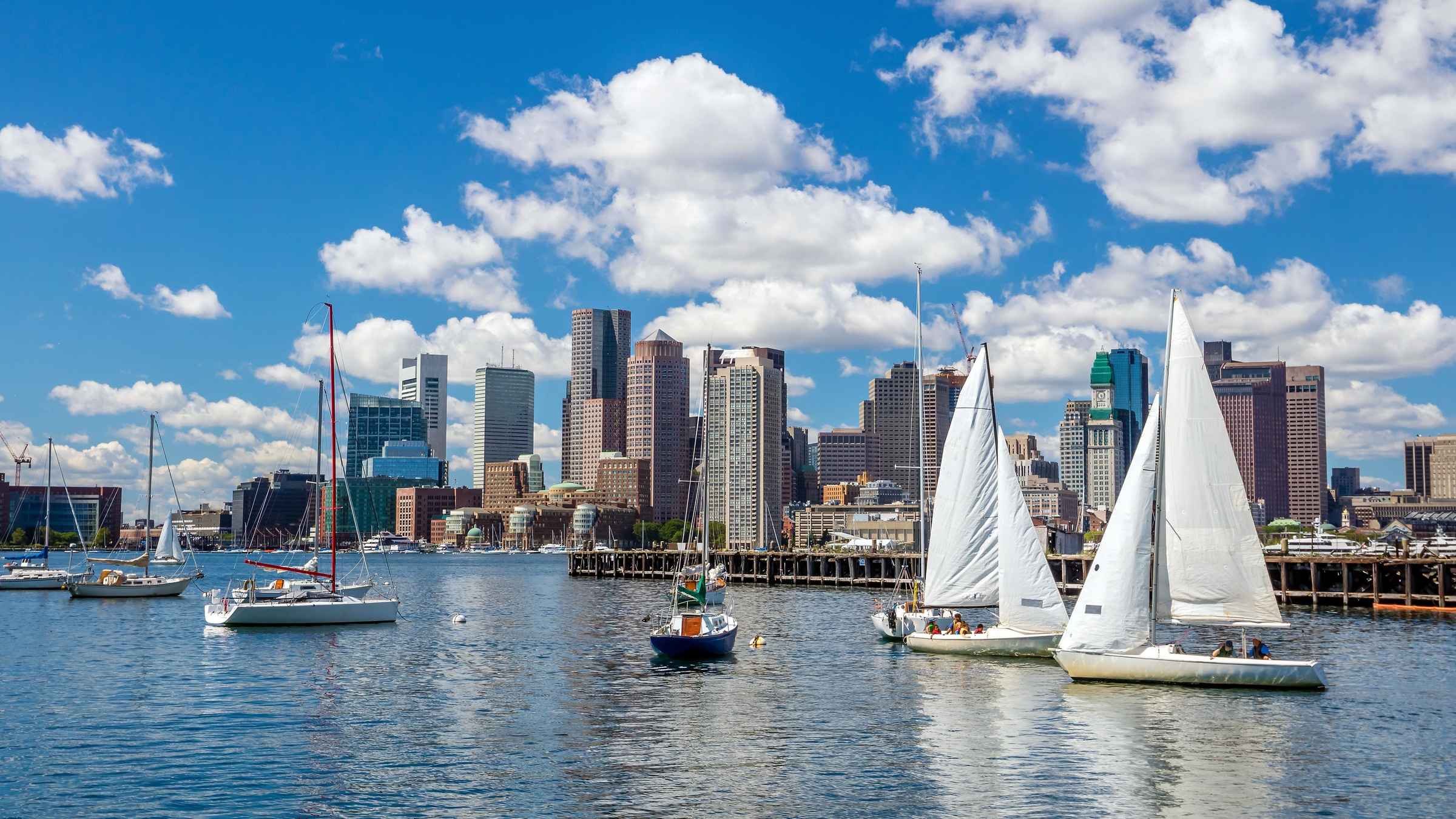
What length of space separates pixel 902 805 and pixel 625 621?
201 feet

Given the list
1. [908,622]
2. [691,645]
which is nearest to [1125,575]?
[908,622]

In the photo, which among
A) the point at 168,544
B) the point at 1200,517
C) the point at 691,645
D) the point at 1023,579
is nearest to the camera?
the point at 1200,517

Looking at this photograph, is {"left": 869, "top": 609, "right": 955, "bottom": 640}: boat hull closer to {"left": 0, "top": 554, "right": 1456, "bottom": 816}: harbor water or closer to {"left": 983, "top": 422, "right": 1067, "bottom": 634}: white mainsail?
{"left": 0, "top": 554, "right": 1456, "bottom": 816}: harbor water

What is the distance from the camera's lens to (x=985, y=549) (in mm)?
59781

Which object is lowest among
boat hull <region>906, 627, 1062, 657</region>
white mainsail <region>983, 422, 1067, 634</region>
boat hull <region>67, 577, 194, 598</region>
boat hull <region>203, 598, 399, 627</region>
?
boat hull <region>67, 577, 194, 598</region>

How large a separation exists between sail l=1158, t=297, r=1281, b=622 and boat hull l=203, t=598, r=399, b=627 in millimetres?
52808

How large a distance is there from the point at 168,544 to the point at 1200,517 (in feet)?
417

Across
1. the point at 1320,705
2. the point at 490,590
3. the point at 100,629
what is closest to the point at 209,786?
the point at 1320,705

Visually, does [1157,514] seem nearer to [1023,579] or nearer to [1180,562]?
[1180,562]

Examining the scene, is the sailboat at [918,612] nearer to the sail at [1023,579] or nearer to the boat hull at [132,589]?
the sail at [1023,579]

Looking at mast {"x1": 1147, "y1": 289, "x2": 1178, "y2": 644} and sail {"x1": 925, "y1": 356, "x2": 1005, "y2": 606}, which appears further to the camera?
sail {"x1": 925, "y1": 356, "x2": 1005, "y2": 606}

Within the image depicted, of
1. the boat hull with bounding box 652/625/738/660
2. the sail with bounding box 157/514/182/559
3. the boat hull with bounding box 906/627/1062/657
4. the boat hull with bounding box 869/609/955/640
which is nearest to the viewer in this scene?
the boat hull with bounding box 906/627/1062/657

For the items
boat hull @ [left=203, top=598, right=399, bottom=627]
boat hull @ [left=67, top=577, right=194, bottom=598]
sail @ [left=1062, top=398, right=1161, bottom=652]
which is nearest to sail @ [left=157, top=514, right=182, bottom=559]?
boat hull @ [left=67, top=577, right=194, bottom=598]

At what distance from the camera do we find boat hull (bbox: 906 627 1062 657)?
57406 mm
